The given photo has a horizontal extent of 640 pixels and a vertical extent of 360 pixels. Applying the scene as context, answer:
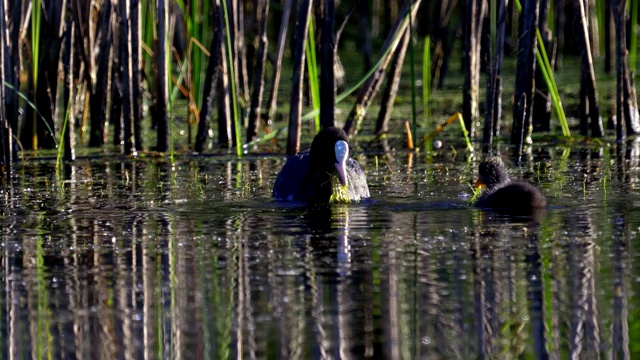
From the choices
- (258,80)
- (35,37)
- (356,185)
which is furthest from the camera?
(258,80)

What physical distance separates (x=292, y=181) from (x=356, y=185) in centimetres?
44

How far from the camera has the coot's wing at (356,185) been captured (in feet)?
24.6

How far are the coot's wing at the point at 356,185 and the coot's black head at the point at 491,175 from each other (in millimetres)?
652

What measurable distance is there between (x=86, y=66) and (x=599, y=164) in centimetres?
390

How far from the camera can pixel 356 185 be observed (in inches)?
297

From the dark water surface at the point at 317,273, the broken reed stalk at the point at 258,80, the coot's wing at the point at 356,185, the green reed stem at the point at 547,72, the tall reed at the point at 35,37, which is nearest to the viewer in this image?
the dark water surface at the point at 317,273

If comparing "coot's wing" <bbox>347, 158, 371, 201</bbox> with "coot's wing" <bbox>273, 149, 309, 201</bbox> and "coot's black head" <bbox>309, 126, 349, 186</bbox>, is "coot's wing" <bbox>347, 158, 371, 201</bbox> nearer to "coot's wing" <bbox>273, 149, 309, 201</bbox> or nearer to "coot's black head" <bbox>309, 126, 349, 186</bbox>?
"coot's black head" <bbox>309, 126, 349, 186</bbox>

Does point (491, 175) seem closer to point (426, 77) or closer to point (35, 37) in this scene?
point (35, 37)

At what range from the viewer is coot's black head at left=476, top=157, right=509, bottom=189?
7.52 m

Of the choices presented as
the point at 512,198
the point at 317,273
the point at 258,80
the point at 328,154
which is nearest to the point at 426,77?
the point at 258,80

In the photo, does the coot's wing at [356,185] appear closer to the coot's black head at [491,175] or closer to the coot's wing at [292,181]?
the coot's wing at [292,181]

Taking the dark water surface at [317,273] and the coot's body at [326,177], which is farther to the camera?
the coot's body at [326,177]

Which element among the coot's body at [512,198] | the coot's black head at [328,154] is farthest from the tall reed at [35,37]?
the coot's body at [512,198]

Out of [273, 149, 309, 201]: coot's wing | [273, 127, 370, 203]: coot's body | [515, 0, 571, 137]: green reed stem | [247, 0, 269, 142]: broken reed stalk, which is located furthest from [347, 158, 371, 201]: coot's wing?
[247, 0, 269, 142]: broken reed stalk
